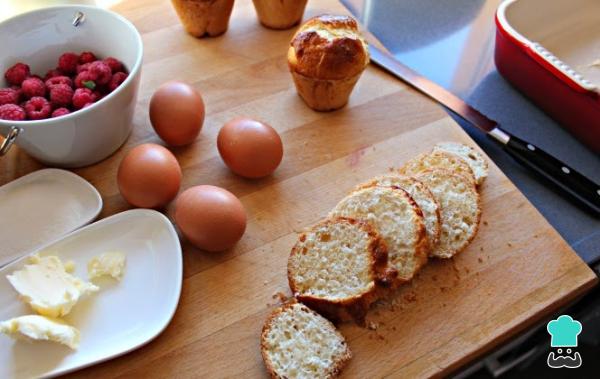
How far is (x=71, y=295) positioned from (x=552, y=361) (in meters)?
1.15

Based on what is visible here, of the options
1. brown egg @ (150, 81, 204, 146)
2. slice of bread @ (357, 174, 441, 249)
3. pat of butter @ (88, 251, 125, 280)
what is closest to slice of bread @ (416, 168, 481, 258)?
slice of bread @ (357, 174, 441, 249)

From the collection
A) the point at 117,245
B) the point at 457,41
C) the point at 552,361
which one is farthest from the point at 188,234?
the point at 457,41

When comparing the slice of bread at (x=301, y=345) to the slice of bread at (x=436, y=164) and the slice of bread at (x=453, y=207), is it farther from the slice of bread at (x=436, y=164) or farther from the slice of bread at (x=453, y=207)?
the slice of bread at (x=436, y=164)

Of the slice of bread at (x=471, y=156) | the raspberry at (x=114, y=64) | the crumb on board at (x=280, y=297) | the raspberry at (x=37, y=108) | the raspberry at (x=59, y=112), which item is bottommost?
the crumb on board at (x=280, y=297)

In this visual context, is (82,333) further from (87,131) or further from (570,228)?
(570,228)

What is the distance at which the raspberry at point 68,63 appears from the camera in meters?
1.38

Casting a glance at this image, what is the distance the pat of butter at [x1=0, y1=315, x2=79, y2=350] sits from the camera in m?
1.03

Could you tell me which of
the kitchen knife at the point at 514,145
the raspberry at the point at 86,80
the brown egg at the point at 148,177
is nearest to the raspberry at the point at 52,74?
the raspberry at the point at 86,80

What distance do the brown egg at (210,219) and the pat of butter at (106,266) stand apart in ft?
0.53

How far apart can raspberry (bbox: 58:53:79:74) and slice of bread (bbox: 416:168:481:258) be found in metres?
0.95

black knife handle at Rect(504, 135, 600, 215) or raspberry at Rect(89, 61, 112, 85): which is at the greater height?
raspberry at Rect(89, 61, 112, 85)

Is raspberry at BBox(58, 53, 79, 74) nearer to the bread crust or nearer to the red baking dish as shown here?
the bread crust

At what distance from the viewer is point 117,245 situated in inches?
48.3

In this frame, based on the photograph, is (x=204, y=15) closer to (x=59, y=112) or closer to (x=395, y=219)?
(x=59, y=112)
